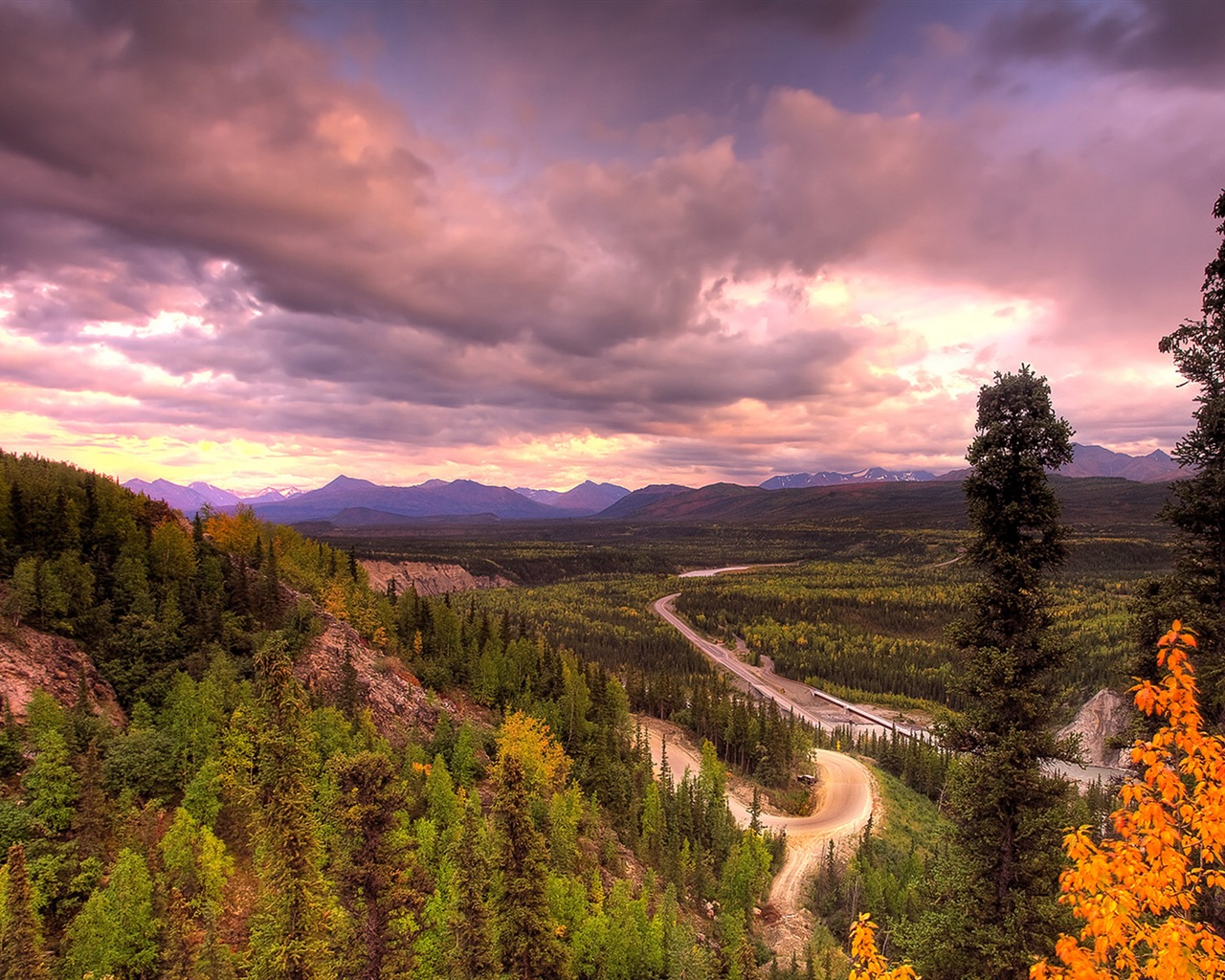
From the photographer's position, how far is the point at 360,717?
46562 mm

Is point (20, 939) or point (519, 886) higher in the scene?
point (20, 939)

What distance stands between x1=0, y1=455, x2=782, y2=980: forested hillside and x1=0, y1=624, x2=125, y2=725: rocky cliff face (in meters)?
0.78

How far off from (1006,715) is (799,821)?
214ft

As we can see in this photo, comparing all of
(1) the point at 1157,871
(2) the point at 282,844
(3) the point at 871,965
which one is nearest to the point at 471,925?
(2) the point at 282,844

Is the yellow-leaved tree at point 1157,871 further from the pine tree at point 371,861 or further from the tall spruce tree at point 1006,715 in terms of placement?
the pine tree at point 371,861

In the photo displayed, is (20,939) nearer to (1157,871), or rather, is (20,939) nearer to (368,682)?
(368,682)

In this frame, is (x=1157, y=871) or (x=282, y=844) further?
(x=282, y=844)

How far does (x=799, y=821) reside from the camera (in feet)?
229

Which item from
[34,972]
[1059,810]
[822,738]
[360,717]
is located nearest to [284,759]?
[34,972]

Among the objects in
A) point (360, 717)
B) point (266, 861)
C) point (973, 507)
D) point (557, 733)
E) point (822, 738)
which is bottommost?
point (822, 738)

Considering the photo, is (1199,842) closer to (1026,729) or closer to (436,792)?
(1026,729)

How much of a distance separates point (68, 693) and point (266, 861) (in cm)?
2987

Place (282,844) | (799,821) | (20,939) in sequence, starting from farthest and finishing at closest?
(799,821), (20,939), (282,844)

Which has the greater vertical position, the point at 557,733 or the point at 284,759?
the point at 284,759
